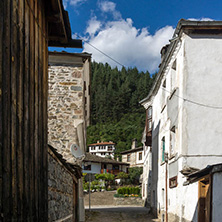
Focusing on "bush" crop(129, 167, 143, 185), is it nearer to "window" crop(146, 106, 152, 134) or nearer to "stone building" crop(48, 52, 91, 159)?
"window" crop(146, 106, 152, 134)

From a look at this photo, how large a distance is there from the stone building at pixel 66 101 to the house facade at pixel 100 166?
116 ft

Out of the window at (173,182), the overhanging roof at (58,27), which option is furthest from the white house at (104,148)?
the overhanging roof at (58,27)

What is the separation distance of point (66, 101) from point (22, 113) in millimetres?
8651

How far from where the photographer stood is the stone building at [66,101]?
37.5 ft

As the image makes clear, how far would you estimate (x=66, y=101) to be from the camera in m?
11.7

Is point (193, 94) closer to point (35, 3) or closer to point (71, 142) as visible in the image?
point (71, 142)

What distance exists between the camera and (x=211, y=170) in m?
6.95

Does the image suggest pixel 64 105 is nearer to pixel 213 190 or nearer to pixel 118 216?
pixel 213 190

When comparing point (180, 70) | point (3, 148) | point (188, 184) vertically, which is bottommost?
point (188, 184)

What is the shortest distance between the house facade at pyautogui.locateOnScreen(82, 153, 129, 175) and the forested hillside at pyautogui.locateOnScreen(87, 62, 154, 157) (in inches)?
525

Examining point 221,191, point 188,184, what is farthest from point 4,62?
point 188,184

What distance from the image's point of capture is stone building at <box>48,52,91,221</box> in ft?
37.5

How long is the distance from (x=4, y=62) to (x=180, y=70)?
9.28m

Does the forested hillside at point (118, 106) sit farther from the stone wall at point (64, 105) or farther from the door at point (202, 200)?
the door at point (202, 200)
